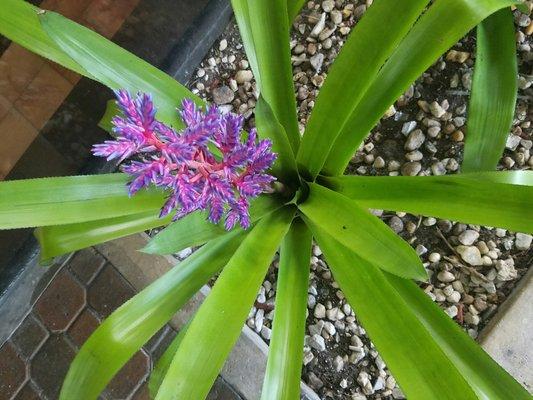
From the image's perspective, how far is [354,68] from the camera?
848mm

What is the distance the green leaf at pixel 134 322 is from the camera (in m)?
0.99

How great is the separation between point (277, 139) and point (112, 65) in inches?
11.6

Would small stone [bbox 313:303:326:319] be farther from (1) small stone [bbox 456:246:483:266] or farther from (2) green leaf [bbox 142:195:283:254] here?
(2) green leaf [bbox 142:195:283:254]

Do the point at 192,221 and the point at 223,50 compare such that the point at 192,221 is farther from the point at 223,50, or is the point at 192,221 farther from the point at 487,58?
the point at 223,50

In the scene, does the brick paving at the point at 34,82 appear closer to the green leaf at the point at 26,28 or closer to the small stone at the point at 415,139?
the green leaf at the point at 26,28

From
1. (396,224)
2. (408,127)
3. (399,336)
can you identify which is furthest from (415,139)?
(399,336)

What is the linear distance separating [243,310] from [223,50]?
1.04 metres

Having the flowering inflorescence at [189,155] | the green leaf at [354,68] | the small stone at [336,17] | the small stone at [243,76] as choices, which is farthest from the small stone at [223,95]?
the flowering inflorescence at [189,155]

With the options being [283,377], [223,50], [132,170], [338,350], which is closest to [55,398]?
[338,350]

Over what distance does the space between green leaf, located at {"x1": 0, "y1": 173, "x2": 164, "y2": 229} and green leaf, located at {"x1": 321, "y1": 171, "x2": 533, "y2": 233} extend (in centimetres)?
36

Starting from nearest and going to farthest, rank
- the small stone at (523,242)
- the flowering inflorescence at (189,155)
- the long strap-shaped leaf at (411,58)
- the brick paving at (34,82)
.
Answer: the flowering inflorescence at (189,155) < the long strap-shaped leaf at (411,58) < the small stone at (523,242) < the brick paving at (34,82)

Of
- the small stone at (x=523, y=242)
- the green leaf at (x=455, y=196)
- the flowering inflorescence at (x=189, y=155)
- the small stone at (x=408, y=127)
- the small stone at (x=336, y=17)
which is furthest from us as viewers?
the small stone at (x=336, y=17)

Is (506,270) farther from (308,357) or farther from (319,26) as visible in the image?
(319,26)

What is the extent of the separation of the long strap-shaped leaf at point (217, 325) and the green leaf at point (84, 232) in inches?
9.0
